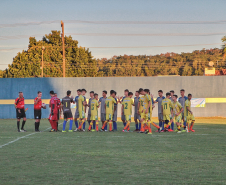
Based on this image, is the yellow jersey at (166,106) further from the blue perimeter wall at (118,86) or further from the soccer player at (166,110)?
the blue perimeter wall at (118,86)

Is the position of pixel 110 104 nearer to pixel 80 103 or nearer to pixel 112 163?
pixel 80 103

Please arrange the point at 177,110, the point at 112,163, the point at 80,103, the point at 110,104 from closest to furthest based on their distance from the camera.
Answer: the point at 112,163 < the point at 177,110 < the point at 110,104 < the point at 80,103

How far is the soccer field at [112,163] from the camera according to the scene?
23.0 feet

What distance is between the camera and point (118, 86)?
31359 mm

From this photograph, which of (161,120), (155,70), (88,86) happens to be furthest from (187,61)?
(161,120)

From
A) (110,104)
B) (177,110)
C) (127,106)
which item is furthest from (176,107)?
(110,104)

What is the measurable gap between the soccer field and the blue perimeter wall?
1855cm

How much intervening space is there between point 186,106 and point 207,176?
1036cm

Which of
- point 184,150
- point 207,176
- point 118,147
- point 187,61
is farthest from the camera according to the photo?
point 187,61

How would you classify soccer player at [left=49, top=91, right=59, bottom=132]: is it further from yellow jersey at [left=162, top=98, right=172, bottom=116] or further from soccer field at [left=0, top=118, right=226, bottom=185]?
yellow jersey at [left=162, top=98, right=172, bottom=116]

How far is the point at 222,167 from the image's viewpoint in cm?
818

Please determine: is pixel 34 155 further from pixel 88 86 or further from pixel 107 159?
pixel 88 86

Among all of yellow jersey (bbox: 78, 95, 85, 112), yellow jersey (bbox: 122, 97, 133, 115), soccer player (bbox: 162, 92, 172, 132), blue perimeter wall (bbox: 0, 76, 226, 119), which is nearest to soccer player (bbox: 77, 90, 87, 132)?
yellow jersey (bbox: 78, 95, 85, 112)

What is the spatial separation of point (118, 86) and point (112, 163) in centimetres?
2274
